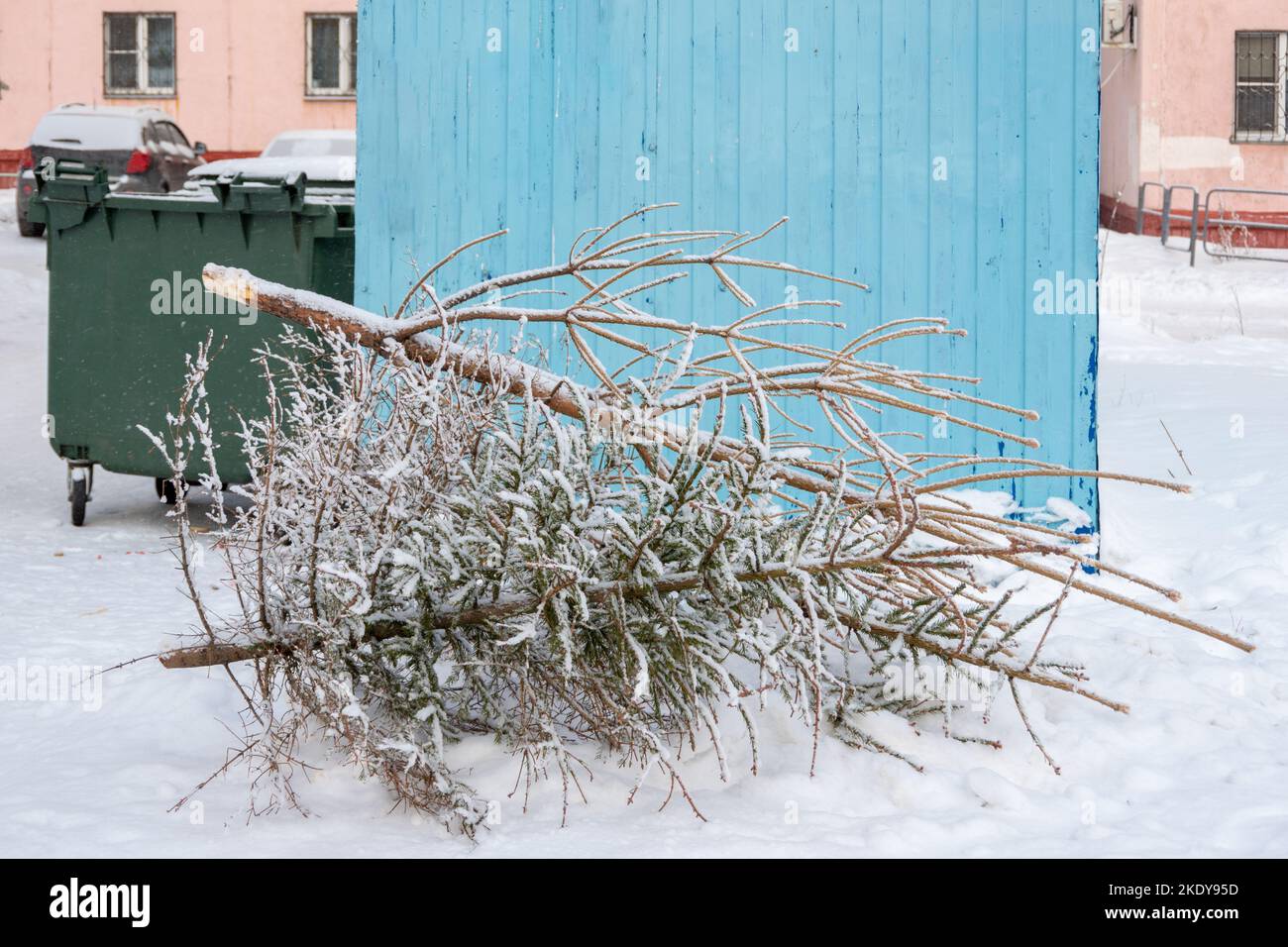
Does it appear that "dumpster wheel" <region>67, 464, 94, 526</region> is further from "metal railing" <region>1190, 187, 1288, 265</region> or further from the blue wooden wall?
"metal railing" <region>1190, 187, 1288, 265</region>

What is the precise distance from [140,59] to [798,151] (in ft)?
57.5

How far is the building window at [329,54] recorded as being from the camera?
66.8 feet

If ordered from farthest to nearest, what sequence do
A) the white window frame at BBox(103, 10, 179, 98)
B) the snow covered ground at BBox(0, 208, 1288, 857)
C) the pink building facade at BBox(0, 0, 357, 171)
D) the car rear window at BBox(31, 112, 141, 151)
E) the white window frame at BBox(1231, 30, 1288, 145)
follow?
the white window frame at BBox(103, 10, 179, 98), the pink building facade at BBox(0, 0, 357, 171), the white window frame at BBox(1231, 30, 1288, 145), the car rear window at BBox(31, 112, 141, 151), the snow covered ground at BBox(0, 208, 1288, 857)

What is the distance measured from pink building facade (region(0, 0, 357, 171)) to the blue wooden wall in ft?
49.9

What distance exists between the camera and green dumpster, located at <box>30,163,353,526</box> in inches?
256

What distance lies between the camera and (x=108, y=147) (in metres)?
15.6

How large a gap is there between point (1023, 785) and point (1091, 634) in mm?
1258

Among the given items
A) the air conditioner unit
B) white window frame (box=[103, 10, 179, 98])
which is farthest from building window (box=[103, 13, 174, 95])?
the air conditioner unit

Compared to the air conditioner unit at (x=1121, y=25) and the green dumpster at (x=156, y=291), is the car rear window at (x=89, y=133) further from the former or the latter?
the air conditioner unit at (x=1121, y=25)

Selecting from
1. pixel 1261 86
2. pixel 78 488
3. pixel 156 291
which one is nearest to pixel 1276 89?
pixel 1261 86

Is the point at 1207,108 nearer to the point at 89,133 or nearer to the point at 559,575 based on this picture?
the point at 89,133

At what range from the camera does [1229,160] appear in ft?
61.4

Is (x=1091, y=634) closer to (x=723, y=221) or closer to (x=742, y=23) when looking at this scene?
(x=723, y=221)
